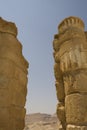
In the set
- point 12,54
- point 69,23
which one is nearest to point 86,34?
point 69,23

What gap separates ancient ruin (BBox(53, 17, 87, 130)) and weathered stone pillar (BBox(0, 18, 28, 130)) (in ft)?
4.64

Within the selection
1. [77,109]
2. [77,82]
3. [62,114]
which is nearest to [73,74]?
[77,82]

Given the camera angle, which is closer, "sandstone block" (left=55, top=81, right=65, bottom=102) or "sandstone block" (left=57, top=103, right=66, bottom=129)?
"sandstone block" (left=57, top=103, right=66, bottom=129)

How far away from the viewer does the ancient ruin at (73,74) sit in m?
4.31

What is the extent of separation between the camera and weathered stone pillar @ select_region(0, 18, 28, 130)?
5648 mm

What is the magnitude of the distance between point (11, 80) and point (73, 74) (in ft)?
7.33

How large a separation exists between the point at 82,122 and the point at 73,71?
129cm

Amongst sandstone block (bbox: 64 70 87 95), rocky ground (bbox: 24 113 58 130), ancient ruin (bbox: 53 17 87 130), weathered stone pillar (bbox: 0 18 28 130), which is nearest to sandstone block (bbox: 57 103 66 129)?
ancient ruin (bbox: 53 17 87 130)

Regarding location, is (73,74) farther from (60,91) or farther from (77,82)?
(60,91)

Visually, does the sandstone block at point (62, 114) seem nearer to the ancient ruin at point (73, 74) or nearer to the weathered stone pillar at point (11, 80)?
the ancient ruin at point (73, 74)

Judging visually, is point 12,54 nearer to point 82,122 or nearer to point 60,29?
point 60,29

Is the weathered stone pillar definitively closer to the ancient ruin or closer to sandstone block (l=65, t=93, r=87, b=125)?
the ancient ruin

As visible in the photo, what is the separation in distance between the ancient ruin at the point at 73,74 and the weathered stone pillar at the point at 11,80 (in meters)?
1.42

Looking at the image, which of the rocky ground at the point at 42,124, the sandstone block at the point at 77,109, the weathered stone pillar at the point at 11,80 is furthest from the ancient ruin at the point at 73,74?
the rocky ground at the point at 42,124
